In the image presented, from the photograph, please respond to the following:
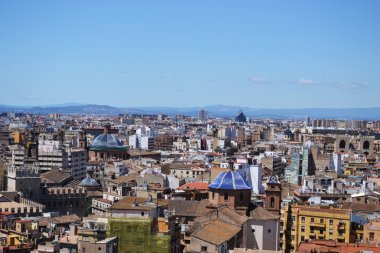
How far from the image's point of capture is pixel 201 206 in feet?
174

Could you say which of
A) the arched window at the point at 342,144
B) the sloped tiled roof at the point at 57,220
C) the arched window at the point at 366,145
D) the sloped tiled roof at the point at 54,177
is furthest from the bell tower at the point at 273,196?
the arched window at the point at 366,145

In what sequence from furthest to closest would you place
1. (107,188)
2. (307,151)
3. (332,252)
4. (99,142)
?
(99,142) → (307,151) → (107,188) → (332,252)

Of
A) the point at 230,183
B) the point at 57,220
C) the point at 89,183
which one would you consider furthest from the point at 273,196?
the point at 89,183

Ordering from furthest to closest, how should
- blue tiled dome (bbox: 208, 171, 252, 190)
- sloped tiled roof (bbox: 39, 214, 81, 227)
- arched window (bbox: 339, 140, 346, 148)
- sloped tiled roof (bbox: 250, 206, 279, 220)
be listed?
arched window (bbox: 339, 140, 346, 148) < sloped tiled roof (bbox: 39, 214, 81, 227) < blue tiled dome (bbox: 208, 171, 252, 190) < sloped tiled roof (bbox: 250, 206, 279, 220)

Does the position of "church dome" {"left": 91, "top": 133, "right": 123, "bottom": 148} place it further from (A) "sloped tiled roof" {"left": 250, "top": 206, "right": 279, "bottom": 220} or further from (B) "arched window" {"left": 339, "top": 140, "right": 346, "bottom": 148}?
(A) "sloped tiled roof" {"left": 250, "top": 206, "right": 279, "bottom": 220}

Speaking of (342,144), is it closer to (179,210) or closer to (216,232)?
(179,210)

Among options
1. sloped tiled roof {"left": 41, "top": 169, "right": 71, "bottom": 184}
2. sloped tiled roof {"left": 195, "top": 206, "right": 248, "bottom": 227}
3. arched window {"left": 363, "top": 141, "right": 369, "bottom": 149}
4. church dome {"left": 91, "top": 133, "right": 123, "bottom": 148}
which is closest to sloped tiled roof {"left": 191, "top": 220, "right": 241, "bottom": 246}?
sloped tiled roof {"left": 195, "top": 206, "right": 248, "bottom": 227}

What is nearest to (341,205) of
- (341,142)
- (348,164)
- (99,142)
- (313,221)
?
(313,221)

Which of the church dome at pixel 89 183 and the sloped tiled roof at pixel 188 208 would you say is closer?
the sloped tiled roof at pixel 188 208

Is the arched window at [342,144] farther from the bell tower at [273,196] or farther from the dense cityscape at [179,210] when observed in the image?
the bell tower at [273,196]

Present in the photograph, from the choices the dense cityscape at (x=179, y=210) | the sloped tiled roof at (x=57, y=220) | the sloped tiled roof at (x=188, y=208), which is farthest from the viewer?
the sloped tiled roof at (x=57, y=220)

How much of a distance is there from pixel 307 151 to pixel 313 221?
48.0 meters

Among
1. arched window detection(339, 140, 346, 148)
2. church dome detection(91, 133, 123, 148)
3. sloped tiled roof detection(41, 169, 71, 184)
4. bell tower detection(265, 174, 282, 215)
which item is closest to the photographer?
bell tower detection(265, 174, 282, 215)

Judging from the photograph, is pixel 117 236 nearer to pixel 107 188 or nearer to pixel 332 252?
pixel 332 252
